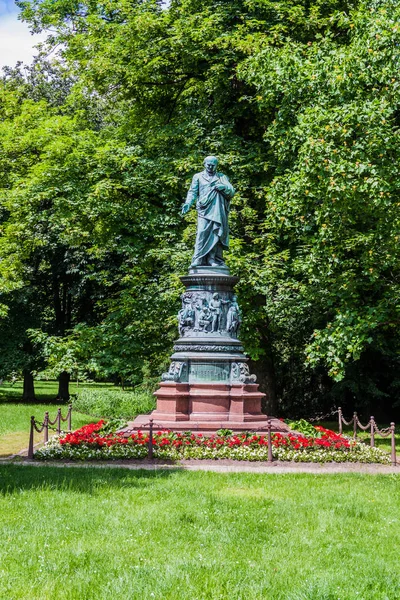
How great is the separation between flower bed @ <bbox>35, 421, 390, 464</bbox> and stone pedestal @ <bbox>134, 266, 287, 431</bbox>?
1.03m

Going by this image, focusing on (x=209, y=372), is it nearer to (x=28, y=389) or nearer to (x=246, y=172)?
(x=246, y=172)

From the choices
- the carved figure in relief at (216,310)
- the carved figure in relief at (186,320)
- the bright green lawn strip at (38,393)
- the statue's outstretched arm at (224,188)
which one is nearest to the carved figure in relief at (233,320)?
the carved figure in relief at (216,310)

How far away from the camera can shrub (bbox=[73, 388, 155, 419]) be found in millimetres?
24750

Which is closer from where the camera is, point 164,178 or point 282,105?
point 282,105

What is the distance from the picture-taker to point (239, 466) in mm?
11914

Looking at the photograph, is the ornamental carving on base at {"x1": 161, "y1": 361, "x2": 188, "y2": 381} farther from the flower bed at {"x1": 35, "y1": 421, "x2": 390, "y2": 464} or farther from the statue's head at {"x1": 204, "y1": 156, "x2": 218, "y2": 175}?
the statue's head at {"x1": 204, "y1": 156, "x2": 218, "y2": 175}

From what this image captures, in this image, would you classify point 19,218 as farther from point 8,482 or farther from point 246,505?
point 246,505

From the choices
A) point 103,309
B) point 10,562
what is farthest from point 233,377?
point 103,309

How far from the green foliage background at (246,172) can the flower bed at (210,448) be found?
3369mm

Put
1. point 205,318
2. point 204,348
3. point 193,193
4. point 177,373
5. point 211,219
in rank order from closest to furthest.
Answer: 1. point 177,373
2. point 204,348
3. point 205,318
4. point 211,219
5. point 193,193

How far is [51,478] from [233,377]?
606cm

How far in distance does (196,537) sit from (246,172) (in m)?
15.4

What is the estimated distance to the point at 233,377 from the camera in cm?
1533

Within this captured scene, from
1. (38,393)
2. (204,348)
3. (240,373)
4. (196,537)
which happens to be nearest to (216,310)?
(204,348)
